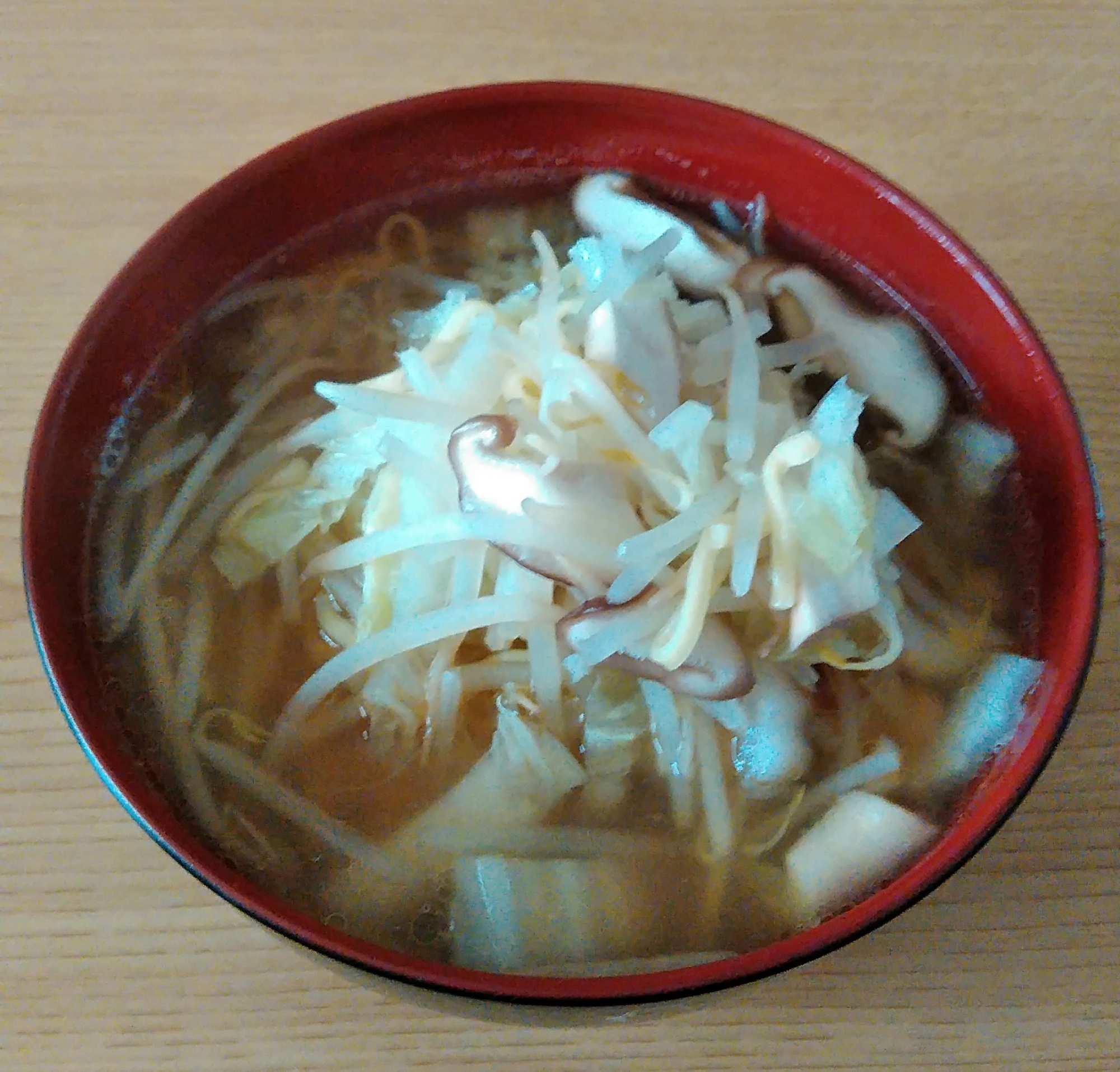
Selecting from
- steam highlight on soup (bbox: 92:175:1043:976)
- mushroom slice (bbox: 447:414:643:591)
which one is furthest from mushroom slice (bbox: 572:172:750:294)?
mushroom slice (bbox: 447:414:643:591)

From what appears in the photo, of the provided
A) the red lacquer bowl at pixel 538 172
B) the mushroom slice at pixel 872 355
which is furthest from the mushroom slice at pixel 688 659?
the mushroom slice at pixel 872 355

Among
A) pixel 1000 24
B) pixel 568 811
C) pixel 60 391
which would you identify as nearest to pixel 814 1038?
pixel 568 811

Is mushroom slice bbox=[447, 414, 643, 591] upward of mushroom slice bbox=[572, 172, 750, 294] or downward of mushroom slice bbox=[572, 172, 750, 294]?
downward

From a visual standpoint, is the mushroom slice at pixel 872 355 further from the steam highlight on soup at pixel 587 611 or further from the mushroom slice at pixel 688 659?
the mushroom slice at pixel 688 659

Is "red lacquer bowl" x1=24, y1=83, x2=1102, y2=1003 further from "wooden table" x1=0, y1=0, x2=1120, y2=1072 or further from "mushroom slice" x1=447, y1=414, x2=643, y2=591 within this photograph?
"mushroom slice" x1=447, y1=414, x2=643, y2=591

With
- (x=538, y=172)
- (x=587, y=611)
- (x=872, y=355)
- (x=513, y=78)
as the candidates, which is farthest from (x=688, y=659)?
(x=513, y=78)
